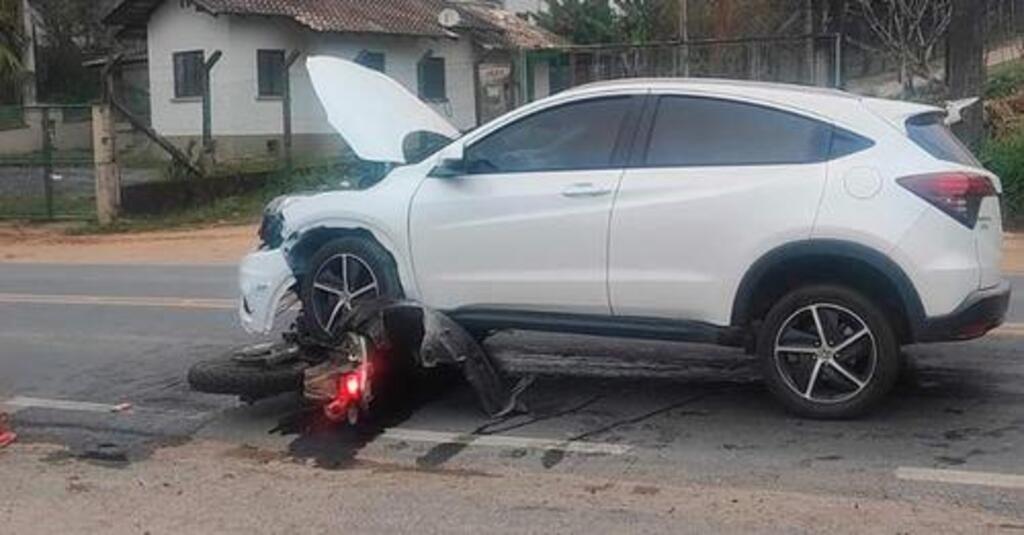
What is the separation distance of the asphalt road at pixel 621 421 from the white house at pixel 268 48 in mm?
19680

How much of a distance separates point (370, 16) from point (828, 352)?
31385mm

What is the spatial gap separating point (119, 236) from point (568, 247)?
16.6 metres

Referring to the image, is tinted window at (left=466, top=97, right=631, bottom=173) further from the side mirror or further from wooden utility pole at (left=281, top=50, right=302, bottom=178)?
wooden utility pole at (left=281, top=50, right=302, bottom=178)

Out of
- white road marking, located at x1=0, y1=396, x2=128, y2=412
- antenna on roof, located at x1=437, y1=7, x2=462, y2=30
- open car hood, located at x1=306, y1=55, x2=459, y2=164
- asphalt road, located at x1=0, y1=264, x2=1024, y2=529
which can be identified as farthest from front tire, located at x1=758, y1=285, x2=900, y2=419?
antenna on roof, located at x1=437, y1=7, x2=462, y2=30

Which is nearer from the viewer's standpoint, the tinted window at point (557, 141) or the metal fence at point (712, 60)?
the tinted window at point (557, 141)

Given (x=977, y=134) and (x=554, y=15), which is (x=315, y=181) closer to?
(x=977, y=134)

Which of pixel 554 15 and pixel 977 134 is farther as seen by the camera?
pixel 554 15

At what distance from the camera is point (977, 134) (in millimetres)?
19281

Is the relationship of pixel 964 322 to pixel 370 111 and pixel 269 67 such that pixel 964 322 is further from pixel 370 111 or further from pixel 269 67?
pixel 269 67

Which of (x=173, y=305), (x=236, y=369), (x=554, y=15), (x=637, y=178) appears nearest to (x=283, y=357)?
(x=236, y=369)

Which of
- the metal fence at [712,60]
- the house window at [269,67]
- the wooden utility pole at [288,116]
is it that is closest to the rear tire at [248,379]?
the metal fence at [712,60]

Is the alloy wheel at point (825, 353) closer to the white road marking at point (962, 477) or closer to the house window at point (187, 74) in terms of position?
the white road marking at point (962, 477)

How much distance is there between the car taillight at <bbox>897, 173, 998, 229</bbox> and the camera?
22.4 ft

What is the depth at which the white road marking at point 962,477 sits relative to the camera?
19.7 ft
